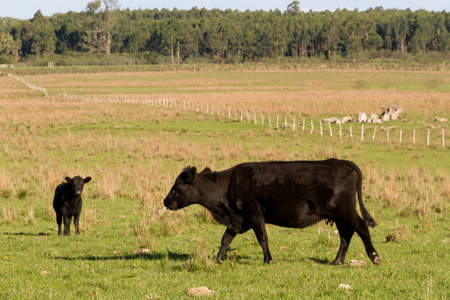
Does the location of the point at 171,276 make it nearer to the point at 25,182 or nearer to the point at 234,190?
the point at 234,190

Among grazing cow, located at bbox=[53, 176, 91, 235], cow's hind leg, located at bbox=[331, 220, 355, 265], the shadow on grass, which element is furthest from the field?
grazing cow, located at bbox=[53, 176, 91, 235]

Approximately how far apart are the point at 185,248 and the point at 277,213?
2.61m

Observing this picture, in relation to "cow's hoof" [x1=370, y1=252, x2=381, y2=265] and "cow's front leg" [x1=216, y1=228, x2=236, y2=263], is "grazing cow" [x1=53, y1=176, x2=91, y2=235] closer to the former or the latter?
"cow's front leg" [x1=216, y1=228, x2=236, y2=263]

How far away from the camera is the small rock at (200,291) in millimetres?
6911

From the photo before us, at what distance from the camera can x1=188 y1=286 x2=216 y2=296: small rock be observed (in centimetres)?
691

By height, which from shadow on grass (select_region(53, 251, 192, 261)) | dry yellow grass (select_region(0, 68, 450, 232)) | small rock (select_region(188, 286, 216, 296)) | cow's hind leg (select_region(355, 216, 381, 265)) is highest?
cow's hind leg (select_region(355, 216, 381, 265))

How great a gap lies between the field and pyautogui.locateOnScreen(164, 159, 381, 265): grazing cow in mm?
543

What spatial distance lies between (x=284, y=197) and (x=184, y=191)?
177cm

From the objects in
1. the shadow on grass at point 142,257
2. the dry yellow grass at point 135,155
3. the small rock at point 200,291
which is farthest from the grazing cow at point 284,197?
the dry yellow grass at point 135,155

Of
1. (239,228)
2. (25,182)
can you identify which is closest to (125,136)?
(25,182)

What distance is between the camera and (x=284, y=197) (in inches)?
340

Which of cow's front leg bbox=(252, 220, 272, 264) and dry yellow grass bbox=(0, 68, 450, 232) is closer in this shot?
cow's front leg bbox=(252, 220, 272, 264)

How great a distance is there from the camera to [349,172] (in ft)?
28.6

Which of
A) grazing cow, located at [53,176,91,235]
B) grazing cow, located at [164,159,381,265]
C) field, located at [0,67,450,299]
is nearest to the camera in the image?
field, located at [0,67,450,299]
